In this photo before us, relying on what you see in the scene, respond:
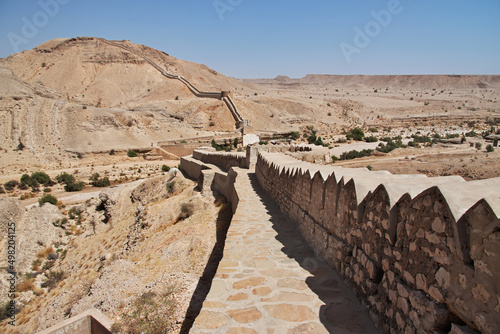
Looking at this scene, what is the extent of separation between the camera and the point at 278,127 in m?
42.3

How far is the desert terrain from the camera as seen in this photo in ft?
25.9

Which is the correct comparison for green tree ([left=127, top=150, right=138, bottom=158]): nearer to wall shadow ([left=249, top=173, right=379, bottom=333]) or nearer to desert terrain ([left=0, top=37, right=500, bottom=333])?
desert terrain ([left=0, top=37, right=500, bottom=333])

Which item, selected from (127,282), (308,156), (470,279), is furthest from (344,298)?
(308,156)

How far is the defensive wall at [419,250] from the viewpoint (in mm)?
1529

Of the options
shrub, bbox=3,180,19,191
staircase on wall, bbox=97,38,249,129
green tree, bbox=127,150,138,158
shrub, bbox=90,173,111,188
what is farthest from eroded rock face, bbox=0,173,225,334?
staircase on wall, bbox=97,38,249,129

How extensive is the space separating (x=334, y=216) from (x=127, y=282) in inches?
226

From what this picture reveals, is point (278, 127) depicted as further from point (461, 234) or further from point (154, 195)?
point (461, 234)

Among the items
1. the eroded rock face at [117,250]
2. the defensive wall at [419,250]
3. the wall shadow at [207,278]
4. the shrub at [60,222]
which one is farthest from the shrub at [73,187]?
the defensive wall at [419,250]

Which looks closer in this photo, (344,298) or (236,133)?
(344,298)

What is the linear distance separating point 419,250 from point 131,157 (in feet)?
106

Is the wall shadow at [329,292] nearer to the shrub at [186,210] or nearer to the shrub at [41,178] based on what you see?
the shrub at [186,210]

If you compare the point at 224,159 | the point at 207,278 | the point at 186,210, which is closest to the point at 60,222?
the point at 186,210

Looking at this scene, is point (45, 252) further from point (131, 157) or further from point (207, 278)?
point (131, 157)

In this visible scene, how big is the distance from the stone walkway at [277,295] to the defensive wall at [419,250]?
0.18 m
